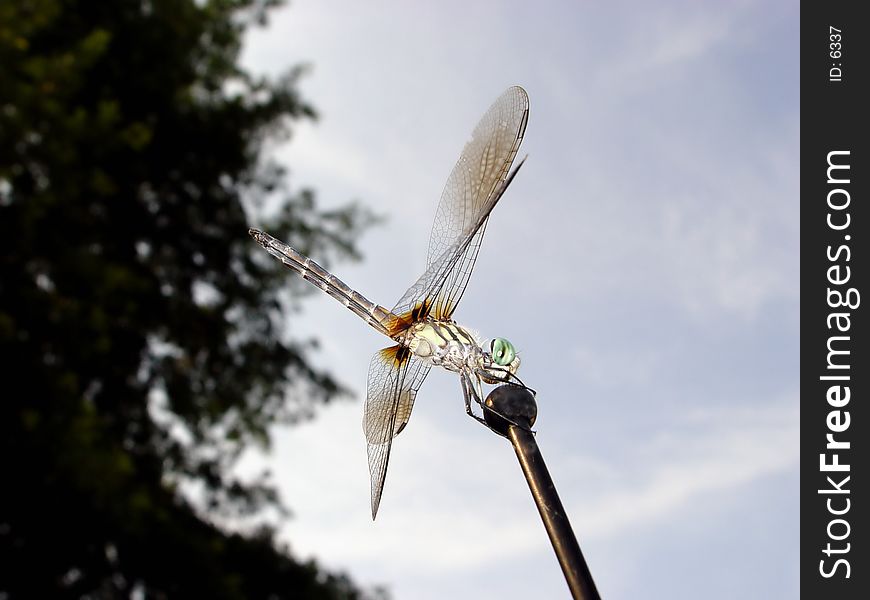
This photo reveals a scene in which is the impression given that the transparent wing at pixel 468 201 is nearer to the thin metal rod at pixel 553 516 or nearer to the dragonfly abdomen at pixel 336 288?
the dragonfly abdomen at pixel 336 288

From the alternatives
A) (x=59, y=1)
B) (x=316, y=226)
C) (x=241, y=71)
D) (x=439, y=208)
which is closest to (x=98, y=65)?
(x=59, y=1)

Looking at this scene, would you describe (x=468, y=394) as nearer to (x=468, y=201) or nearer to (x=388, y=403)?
(x=388, y=403)

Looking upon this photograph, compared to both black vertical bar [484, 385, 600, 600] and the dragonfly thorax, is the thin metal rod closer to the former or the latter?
black vertical bar [484, 385, 600, 600]

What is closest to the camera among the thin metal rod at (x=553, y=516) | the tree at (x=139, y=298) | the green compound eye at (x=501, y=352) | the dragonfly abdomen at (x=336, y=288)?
the thin metal rod at (x=553, y=516)

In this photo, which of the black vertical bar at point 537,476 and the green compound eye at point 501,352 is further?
the green compound eye at point 501,352

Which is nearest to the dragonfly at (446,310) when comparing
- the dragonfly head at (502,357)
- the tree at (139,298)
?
the dragonfly head at (502,357)

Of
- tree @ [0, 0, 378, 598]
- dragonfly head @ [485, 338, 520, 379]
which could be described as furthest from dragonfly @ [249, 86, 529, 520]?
tree @ [0, 0, 378, 598]

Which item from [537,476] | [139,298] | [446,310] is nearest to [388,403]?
[446,310]

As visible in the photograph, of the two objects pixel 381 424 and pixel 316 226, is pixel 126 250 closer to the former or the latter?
pixel 316 226
